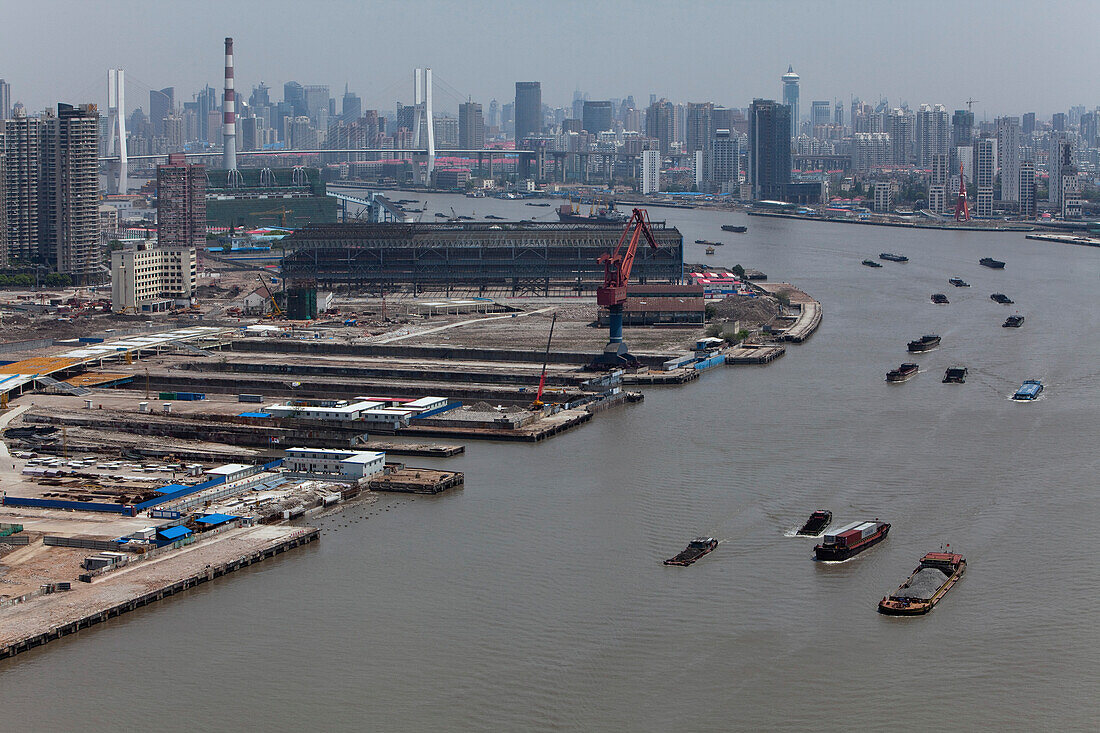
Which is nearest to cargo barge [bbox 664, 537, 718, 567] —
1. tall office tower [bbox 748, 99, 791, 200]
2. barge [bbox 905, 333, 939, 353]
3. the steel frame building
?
barge [bbox 905, 333, 939, 353]

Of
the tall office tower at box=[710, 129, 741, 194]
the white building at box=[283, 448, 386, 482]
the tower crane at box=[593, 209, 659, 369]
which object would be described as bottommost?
the white building at box=[283, 448, 386, 482]

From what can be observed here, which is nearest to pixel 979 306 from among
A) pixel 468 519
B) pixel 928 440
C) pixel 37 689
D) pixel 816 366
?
pixel 816 366

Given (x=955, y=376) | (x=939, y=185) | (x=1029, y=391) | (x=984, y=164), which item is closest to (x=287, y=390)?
(x=955, y=376)

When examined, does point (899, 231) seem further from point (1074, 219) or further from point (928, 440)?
point (928, 440)

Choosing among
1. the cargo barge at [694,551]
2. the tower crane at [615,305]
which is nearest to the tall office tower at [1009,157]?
the tower crane at [615,305]

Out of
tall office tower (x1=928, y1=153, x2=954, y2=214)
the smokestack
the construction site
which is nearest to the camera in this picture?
the construction site

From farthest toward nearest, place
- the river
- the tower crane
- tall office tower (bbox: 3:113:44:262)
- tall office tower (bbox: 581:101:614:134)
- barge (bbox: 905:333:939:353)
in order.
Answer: tall office tower (bbox: 581:101:614:134) < tall office tower (bbox: 3:113:44:262) < barge (bbox: 905:333:939:353) < the tower crane < the river

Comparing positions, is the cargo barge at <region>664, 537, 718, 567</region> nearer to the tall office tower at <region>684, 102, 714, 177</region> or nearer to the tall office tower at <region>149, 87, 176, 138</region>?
the tall office tower at <region>684, 102, 714, 177</region>
